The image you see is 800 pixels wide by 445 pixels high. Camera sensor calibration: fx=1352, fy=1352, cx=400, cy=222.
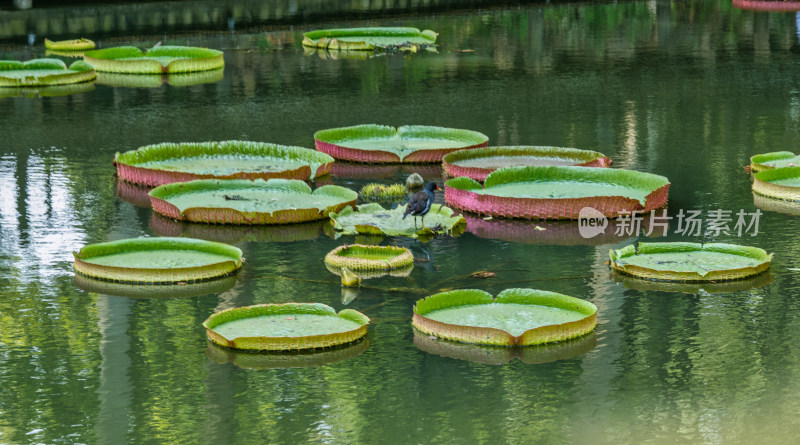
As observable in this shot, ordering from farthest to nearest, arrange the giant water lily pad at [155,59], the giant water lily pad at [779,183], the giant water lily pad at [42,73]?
the giant water lily pad at [155,59], the giant water lily pad at [42,73], the giant water lily pad at [779,183]

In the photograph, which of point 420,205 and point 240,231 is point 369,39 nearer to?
point 240,231

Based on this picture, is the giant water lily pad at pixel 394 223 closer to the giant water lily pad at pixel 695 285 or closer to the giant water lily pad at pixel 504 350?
the giant water lily pad at pixel 695 285

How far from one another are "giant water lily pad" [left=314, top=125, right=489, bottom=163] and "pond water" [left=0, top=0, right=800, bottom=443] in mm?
254

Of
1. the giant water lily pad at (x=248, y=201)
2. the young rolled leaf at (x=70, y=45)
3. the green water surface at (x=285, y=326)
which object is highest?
the young rolled leaf at (x=70, y=45)

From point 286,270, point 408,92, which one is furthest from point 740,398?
point 408,92

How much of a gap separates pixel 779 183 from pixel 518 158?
10.8 feet

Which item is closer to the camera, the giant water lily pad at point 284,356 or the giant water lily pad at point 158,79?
the giant water lily pad at point 284,356

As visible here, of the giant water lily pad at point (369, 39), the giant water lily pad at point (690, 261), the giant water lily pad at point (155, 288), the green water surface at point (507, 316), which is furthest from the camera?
the giant water lily pad at point (369, 39)

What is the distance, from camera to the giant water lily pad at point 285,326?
10.5m

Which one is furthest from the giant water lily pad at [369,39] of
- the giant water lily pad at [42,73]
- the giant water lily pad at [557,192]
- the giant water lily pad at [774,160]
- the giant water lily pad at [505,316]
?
the giant water lily pad at [505,316]

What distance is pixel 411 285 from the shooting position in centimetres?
1238

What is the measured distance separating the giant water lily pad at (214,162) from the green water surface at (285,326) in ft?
16.8

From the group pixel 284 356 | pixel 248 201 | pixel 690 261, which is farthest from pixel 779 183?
pixel 284 356

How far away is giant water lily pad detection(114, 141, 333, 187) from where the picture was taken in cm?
1639
